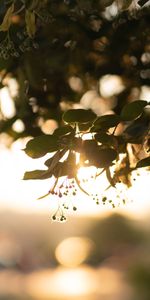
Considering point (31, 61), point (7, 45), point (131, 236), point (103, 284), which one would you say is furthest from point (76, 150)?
point (131, 236)

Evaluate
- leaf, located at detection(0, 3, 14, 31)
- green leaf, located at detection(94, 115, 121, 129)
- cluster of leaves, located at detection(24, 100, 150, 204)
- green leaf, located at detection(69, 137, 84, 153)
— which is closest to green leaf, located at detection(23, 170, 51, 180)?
cluster of leaves, located at detection(24, 100, 150, 204)

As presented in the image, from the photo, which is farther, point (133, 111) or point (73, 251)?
point (73, 251)

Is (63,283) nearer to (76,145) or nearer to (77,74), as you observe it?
(77,74)

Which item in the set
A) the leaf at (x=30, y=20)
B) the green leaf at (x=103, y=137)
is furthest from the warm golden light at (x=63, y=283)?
the green leaf at (x=103, y=137)

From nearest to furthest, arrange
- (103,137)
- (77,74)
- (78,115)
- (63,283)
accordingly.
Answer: (78,115) < (103,137) < (77,74) < (63,283)

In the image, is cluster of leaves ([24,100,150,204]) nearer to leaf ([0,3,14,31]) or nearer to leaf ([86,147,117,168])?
leaf ([86,147,117,168])

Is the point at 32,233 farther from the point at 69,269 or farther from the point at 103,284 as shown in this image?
the point at 103,284

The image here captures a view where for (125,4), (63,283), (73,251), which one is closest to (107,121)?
(125,4)
